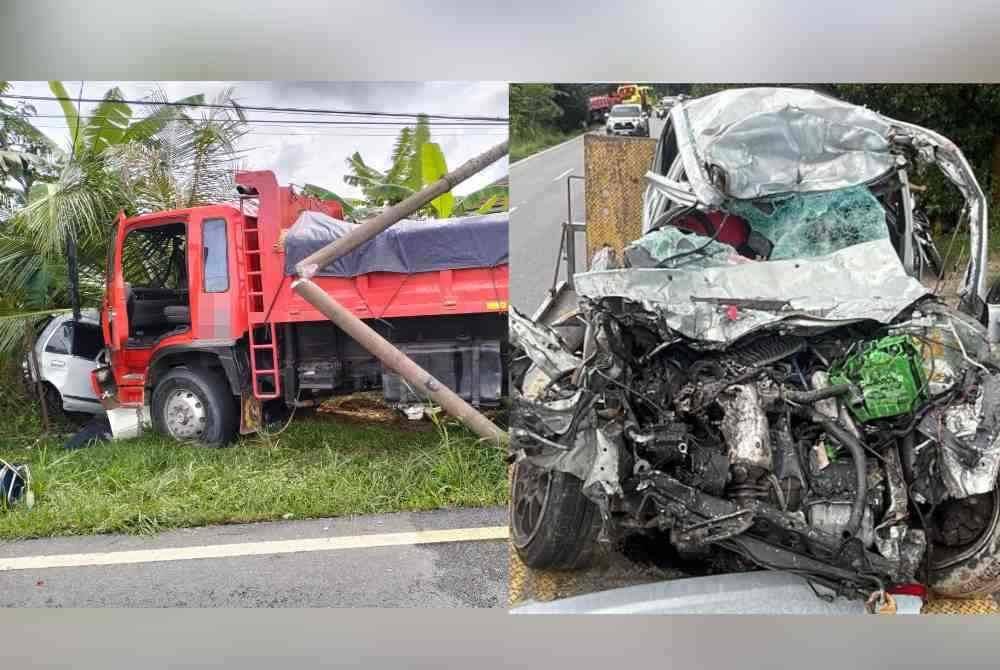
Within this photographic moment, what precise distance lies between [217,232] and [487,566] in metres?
2.42

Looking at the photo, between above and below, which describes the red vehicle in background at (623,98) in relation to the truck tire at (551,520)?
above

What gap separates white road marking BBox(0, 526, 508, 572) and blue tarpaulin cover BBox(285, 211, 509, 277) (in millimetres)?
1436

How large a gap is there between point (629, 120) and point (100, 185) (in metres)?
2.95

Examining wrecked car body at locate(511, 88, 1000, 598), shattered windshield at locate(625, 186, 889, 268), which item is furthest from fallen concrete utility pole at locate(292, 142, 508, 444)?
shattered windshield at locate(625, 186, 889, 268)

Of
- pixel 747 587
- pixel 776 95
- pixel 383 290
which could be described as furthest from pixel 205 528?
pixel 776 95

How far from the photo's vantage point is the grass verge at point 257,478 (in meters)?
4.22

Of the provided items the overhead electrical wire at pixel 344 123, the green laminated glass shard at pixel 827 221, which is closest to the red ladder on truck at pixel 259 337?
the overhead electrical wire at pixel 344 123

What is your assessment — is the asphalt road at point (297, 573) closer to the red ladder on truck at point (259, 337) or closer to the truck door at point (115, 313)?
the red ladder on truck at point (259, 337)

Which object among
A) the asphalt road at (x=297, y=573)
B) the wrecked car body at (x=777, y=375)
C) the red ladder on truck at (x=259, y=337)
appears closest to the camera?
the wrecked car body at (x=777, y=375)

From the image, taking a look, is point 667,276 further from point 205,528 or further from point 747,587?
point 205,528

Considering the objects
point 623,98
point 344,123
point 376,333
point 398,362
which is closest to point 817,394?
point 623,98

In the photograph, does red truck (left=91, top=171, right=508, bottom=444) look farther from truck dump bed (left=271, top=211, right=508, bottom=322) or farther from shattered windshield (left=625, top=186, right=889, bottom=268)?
shattered windshield (left=625, top=186, right=889, bottom=268)

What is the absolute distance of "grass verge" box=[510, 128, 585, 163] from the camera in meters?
4.01

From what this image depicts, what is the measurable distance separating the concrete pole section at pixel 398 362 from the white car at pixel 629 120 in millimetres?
1661
